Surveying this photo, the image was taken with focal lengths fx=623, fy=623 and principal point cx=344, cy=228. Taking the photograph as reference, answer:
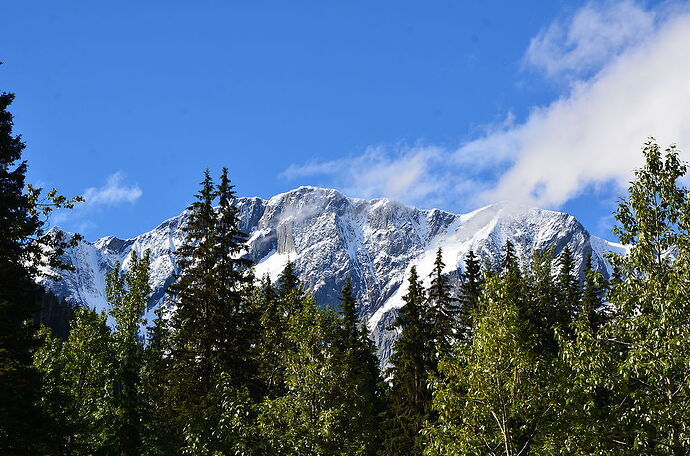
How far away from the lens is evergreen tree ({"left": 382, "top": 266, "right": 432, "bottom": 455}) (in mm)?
36062

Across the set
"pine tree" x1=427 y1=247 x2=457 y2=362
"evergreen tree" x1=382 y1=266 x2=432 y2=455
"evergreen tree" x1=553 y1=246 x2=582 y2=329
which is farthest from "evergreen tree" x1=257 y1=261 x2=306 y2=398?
"evergreen tree" x1=553 y1=246 x2=582 y2=329

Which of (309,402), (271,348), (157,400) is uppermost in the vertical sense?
(271,348)

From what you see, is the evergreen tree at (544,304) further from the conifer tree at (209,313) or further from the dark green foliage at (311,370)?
the conifer tree at (209,313)

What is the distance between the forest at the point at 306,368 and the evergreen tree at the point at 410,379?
8.03 meters

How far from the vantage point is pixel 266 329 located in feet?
111

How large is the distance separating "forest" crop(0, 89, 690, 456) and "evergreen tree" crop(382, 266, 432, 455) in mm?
8034

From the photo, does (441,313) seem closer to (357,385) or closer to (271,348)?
(271,348)

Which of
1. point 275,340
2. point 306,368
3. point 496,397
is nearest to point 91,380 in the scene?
point 275,340

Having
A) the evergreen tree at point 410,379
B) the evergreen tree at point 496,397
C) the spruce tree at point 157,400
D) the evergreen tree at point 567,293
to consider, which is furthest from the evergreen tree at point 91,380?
the evergreen tree at point 567,293

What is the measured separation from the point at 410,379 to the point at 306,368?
630 inches

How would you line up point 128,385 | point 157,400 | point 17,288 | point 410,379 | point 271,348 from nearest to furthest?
point 17,288 → point 128,385 → point 157,400 → point 271,348 → point 410,379

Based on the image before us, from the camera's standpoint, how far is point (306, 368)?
2245 cm

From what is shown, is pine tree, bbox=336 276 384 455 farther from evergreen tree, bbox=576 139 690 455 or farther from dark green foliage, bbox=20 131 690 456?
evergreen tree, bbox=576 139 690 455

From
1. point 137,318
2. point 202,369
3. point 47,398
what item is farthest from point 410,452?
point 47,398
